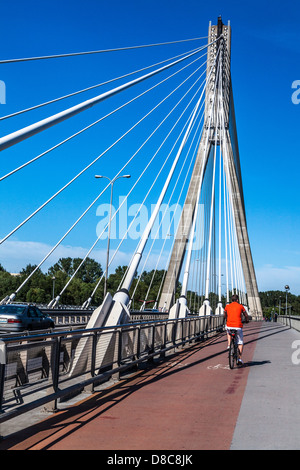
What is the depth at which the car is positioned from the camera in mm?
20422

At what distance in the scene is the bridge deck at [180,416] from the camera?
5746 millimetres

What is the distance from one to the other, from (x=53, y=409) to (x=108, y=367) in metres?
2.87

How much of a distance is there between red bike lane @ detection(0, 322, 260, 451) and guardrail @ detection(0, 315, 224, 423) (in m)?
0.28

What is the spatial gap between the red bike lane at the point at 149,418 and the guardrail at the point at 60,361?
0.92 feet

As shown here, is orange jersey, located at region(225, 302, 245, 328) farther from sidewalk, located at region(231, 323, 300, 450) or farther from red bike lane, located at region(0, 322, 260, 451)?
red bike lane, located at region(0, 322, 260, 451)

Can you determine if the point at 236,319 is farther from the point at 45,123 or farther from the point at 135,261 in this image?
the point at 45,123

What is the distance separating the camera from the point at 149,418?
7.01 meters

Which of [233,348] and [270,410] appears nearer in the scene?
[270,410]

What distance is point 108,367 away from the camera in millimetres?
10156

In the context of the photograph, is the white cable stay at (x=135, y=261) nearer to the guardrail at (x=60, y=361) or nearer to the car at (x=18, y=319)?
the guardrail at (x=60, y=361)

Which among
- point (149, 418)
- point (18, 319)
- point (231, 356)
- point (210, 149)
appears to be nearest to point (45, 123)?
point (149, 418)

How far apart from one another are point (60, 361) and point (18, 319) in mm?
13669
